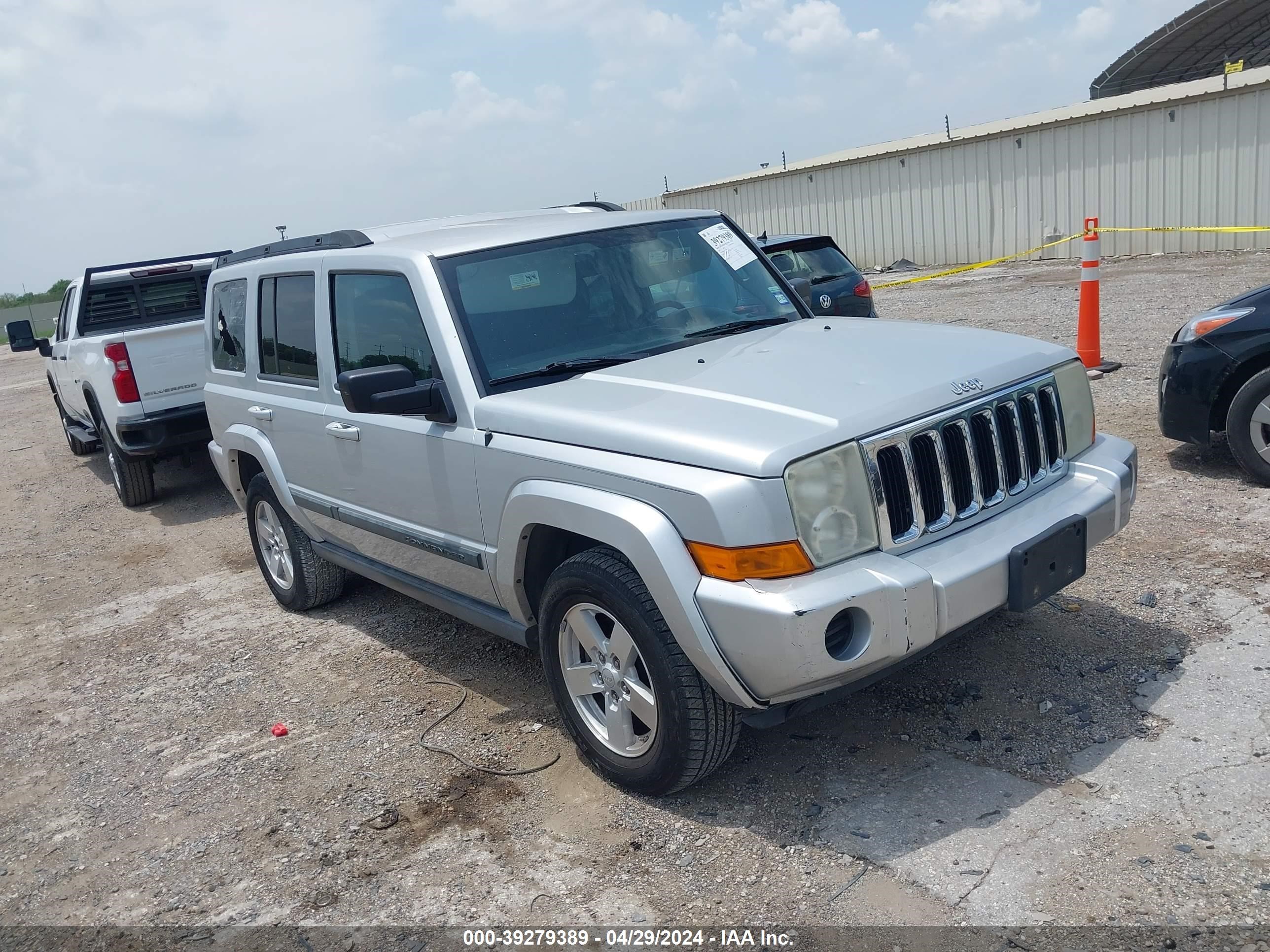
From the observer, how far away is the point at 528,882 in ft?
10.9

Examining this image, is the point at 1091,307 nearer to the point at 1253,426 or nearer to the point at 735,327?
the point at 1253,426

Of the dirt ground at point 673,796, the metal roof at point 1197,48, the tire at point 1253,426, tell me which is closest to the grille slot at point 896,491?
the dirt ground at point 673,796

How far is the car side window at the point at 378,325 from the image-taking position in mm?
4320

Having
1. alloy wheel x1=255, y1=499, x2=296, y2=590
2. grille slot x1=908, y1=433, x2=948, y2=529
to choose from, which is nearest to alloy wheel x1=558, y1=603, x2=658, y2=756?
grille slot x1=908, y1=433, x2=948, y2=529

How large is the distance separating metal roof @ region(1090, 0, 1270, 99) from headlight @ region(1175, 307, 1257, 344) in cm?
2725

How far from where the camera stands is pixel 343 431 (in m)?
4.78

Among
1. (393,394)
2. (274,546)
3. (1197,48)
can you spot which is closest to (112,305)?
(274,546)

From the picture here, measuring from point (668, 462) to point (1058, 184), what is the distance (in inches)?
836

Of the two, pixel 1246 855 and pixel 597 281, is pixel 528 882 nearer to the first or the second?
pixel 1246 855

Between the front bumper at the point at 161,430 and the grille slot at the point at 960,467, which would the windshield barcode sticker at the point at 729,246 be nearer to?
the grille slot at the point at 960,467

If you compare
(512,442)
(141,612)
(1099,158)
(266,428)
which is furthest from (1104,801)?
(1099,158)

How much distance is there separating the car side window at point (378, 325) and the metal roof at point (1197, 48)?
100ft

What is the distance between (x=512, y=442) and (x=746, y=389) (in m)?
0.86

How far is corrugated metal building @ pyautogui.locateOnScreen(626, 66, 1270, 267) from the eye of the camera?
19.1 m
